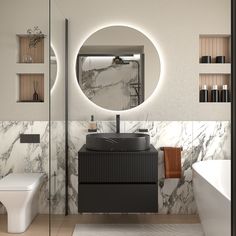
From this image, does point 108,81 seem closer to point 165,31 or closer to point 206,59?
point 165,31

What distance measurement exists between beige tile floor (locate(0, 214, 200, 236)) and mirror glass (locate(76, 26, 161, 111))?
1.21m

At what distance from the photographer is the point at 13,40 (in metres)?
3.56

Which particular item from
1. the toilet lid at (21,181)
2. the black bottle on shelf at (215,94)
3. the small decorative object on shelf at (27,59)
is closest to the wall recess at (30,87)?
the small decorative object on shelf at (27,59)

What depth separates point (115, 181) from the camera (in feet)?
10.9

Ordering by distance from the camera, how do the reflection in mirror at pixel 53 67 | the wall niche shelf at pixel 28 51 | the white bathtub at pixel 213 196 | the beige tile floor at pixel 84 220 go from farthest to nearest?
1. the wall niche shelf at pixel 28 51
2. the beige tile floor at pixel 84 220
3. the reflection in mirror at pixel 53 67
4. the white bathtub at pixel 213 196

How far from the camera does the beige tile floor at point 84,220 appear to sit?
10.8 feet

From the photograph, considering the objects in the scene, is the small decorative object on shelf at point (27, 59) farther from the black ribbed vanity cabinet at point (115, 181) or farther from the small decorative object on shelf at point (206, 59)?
the small decorative object on shelf at point (206, 59)

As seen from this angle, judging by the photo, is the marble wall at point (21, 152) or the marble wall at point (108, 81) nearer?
the marble wall at point (21, 152)

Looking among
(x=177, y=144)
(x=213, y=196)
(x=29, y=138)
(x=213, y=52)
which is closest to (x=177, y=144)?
(x=177, y=144)

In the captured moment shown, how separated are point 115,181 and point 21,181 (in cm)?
89

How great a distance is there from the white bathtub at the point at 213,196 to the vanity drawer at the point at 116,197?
1.51 feet

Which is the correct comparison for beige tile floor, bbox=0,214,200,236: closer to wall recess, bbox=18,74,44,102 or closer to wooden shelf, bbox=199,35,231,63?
wall recess, bbox=18,74,44,102

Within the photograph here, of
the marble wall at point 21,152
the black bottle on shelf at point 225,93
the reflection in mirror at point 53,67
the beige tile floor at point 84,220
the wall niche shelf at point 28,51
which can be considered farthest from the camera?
the black bottle on shelf at point 225,93

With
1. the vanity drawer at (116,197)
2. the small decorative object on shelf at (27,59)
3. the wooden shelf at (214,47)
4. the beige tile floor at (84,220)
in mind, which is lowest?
the beige tile floor at (84,220)
